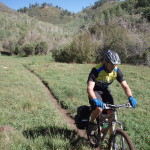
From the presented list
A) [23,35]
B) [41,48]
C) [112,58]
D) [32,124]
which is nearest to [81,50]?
[41,48]

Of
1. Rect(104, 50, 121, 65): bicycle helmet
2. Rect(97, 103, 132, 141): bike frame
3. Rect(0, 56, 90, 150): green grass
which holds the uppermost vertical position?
Rect(104, 50, 121, 65): bicycle helmet

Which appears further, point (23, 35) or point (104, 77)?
point (23, 35)

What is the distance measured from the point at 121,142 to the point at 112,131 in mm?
318

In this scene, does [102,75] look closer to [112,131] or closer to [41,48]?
[112,131]

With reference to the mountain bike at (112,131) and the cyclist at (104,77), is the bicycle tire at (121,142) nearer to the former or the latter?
the mountain bike at (112,131)

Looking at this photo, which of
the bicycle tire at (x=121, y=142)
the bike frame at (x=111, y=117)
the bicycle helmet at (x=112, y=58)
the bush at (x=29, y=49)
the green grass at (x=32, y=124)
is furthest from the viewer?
the bush at (x=29, y=49)

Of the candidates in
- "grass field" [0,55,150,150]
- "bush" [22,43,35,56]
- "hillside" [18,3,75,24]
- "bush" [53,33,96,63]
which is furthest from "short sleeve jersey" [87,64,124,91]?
"hillside" [18,3,75,24]

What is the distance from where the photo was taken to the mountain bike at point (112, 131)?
11.0ft

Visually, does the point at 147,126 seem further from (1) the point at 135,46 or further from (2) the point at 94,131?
(1) the point at 135,46

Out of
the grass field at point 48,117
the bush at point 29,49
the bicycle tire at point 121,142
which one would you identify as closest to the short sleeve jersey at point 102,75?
the bicycle tire at point 121,142

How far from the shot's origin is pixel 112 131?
371 centimetres

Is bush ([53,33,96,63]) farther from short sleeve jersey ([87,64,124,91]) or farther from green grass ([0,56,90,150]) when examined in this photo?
short sleeve jersey ([87,64,124,91])

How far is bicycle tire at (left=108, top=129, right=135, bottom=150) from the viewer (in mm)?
3194

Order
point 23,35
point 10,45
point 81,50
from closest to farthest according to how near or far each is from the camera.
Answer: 1. point 81,50
2. point 10,45
3. point 23,35
